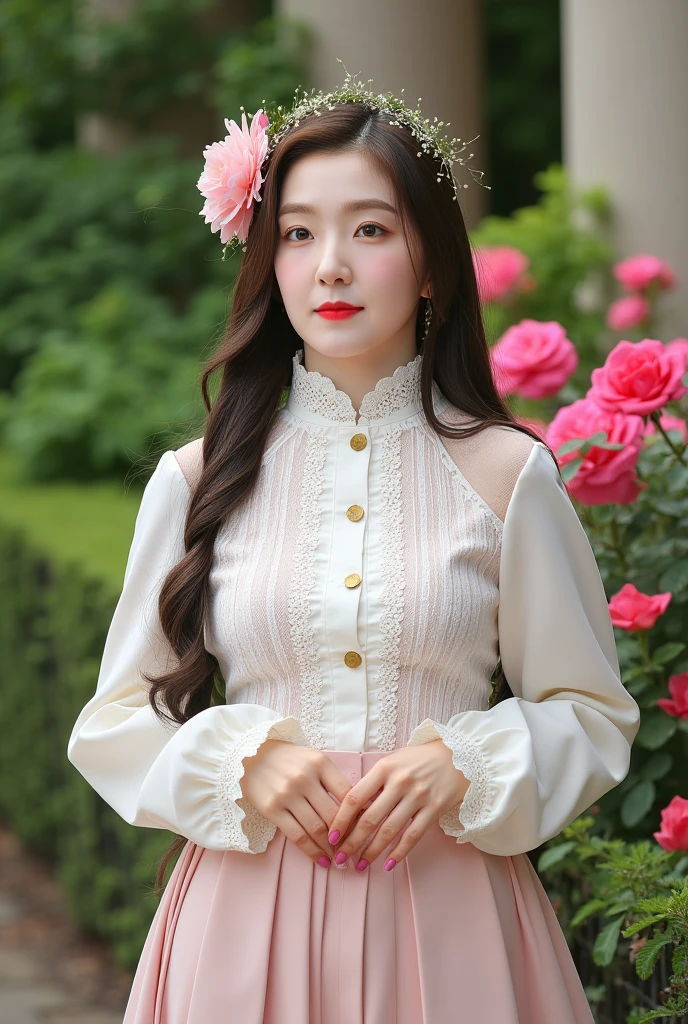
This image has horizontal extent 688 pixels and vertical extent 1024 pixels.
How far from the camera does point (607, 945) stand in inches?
90.4

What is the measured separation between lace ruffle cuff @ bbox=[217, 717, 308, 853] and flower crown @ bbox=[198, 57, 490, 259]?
2.47ft

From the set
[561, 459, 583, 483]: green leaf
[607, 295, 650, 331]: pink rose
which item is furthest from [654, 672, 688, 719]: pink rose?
[607, 295, 650, 331]: pink rose

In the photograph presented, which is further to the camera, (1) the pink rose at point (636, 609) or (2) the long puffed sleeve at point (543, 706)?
(1) the pink rose at point (636, 609)

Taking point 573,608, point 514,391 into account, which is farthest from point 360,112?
point 514,391

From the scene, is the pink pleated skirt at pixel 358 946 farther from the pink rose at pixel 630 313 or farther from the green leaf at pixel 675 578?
the pink rose at pixel 630 313

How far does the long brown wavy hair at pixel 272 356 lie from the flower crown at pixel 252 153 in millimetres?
22

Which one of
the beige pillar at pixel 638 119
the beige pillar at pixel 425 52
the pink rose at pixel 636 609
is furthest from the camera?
the beige pillar at pixel 425 52

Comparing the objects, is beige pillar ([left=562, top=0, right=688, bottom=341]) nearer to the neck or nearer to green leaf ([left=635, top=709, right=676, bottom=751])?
green leaf ([left=635, top=709, right=676, bottom=751])

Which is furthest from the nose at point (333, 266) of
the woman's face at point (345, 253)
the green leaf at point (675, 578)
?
the green leaf at point (675, 578)

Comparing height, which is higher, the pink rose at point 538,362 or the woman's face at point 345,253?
the woman's face at point 345,253

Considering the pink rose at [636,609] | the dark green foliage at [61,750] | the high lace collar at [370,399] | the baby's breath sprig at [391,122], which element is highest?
the baby's breath sprig at [391,122]

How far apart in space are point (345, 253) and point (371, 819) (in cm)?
82

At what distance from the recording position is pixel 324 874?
1.91m

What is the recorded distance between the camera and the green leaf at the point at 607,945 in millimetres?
2281
